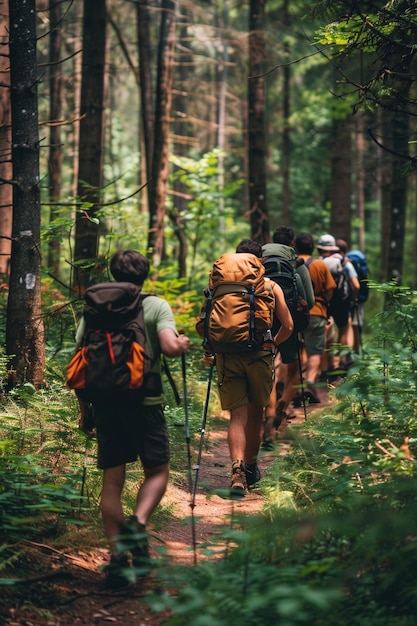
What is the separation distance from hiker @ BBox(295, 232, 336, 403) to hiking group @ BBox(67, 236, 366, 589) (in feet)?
0.05

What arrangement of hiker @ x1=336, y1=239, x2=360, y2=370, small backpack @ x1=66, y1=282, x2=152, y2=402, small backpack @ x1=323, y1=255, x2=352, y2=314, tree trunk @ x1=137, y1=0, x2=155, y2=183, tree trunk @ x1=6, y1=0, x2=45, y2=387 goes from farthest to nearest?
tree trunk @ x1=137, y1=0, x2=155, y2=183, hiker @ x1=336, y1=239, x2=360, y2=370, small backpack @ x1=323, y1=255, x2=352, y2=314, tree trunk @ x1=6, y1=0, x2=45, y2=387, small backpack @ x1=66, y1=282, x2=152, y2=402

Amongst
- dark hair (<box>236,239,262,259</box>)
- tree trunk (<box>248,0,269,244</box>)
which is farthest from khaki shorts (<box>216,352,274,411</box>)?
tree trunk (<box>248,0,269,244</box>)

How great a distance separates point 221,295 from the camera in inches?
273

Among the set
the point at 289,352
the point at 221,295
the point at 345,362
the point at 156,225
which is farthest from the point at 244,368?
the point at 156,225

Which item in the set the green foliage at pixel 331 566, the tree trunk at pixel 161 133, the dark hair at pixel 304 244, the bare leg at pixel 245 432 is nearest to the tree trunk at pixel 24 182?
the bare leg at pixel 245 432

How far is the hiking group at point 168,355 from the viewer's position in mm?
4840

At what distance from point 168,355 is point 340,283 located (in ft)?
25.4

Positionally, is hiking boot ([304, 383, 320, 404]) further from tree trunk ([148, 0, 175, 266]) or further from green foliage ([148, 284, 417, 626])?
green foliage ([148, 284, 417, 626])

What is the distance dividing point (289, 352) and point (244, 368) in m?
2.37

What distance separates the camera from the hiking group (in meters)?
4.84

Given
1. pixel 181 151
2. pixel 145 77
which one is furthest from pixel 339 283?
pixel 181 151

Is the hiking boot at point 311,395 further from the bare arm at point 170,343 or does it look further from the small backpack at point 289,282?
the bare arm at point 170,343

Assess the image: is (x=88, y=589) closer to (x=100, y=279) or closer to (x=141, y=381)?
(x=141, y=381)

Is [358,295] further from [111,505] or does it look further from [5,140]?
[111,505]
